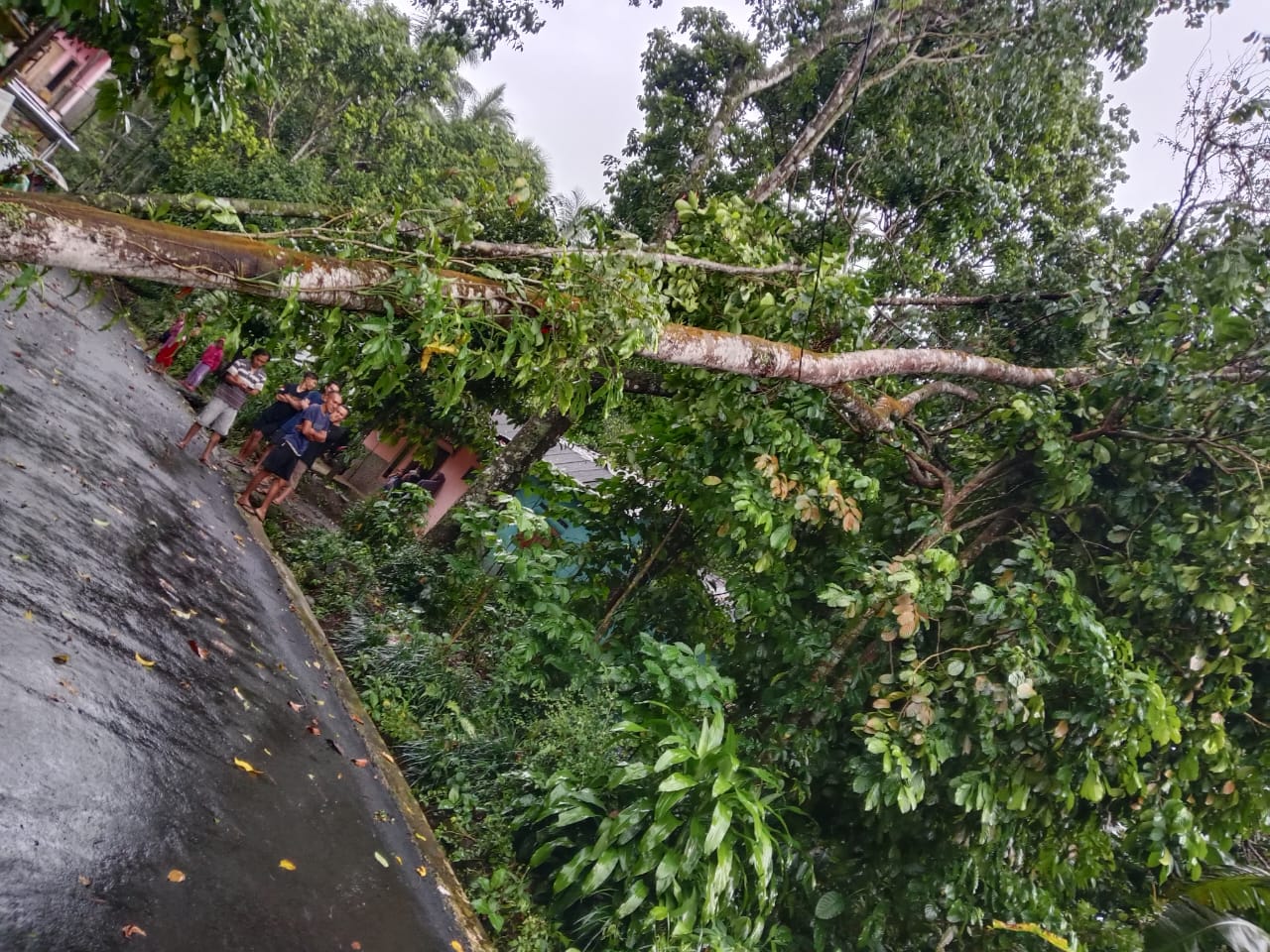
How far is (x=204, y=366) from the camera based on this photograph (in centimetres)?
1294

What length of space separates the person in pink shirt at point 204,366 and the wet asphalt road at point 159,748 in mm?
5562

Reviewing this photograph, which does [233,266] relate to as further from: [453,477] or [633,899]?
[453,477]

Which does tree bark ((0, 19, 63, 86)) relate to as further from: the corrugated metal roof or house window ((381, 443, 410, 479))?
the corrugated metal roof

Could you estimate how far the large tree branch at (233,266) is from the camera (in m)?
2.46

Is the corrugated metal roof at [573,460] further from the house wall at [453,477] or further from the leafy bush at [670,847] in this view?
the leafy bush at [670,847]

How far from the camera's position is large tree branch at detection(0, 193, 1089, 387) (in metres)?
2.46

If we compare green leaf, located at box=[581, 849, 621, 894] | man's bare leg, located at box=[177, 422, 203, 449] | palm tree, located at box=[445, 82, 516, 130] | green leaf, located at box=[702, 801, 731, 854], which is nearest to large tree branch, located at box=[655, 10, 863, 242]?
man's bare leg, located at box=[177, 422, 203, 449]

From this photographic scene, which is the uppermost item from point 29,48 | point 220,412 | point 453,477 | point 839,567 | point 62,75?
point 62,75

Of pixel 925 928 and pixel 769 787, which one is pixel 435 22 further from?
pixel 925 928

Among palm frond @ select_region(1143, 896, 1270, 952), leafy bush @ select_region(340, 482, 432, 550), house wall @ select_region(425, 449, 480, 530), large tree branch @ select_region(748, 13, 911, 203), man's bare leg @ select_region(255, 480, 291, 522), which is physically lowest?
man's bare leg @ select_region(255, 480, 291, 522)

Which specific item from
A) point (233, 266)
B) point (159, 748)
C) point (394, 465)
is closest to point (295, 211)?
point (233, 266)

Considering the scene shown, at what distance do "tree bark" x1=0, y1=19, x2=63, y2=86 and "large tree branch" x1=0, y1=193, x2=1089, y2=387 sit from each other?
54.3 inches

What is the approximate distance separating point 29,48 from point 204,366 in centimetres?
999

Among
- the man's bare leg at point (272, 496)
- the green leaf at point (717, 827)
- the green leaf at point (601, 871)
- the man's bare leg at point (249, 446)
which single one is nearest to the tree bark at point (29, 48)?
the green leaf at point (601, 871)
